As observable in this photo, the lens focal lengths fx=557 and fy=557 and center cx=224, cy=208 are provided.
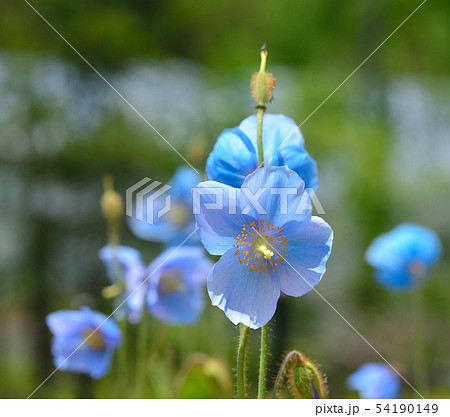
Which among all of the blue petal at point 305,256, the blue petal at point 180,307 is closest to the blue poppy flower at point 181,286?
the blue petal at point 180,307

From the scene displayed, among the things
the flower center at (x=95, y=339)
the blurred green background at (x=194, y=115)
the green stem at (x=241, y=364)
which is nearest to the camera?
the green stem at (x=241, y=364)

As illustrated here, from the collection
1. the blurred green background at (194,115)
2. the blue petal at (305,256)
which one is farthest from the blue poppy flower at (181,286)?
the blurred green background at (194,115)

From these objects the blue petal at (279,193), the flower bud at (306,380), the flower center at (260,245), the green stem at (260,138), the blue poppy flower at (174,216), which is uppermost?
the blue poppy flower at (174,216)

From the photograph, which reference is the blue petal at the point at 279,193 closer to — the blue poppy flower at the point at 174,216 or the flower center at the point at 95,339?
the flower center at the point at 95,339

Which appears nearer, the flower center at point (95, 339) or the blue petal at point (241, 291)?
the blue petal at point (241, 291)

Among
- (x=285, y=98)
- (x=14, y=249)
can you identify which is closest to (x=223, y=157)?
(x=285, y=98)

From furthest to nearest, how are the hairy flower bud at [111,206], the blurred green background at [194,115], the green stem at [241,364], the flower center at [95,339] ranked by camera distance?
the blurred green background at [194,115] → the flower center at [95,339] → the hairy flower bud at [111,206] → the green stem at [241,364]

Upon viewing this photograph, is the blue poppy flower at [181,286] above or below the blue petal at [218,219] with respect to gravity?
above

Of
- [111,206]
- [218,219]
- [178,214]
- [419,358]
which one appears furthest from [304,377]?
[419,358]

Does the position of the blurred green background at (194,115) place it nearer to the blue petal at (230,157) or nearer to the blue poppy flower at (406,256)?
the blue poppy flower at (406,256)
